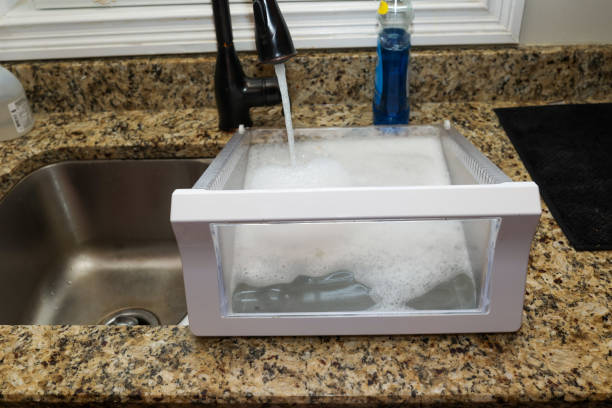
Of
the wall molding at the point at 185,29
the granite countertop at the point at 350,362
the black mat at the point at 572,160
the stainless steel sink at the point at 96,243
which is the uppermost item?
the wall molding at the point at 185,29

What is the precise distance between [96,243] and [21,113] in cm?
33

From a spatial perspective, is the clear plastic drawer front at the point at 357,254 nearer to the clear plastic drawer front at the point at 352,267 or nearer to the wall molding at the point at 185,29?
the clear plastic drawer front at the point at 352,267

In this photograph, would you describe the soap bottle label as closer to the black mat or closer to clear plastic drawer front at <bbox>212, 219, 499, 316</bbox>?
clear plastic drawer front at <bbox>212, 219, 499, 316</bbox>

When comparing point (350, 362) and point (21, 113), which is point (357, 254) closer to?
point (350, 362)

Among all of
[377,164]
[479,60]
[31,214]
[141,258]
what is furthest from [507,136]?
[31,214]

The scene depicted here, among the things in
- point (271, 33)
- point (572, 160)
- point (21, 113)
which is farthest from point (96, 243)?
point (572, 160)

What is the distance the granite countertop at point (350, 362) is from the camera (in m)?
0.62

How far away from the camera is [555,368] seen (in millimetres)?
633

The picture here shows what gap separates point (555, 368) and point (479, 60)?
0.73 meters

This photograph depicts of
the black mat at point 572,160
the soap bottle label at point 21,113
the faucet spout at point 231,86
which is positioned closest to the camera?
the black mat at point 572,160

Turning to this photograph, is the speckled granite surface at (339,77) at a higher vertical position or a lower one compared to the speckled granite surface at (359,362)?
higher

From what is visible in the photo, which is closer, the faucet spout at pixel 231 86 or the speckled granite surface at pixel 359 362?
the speckled granite surface at pixel 359 362

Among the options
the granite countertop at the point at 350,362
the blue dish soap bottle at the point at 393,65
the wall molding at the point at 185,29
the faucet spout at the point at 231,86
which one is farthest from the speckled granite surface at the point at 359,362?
the faucet spout at the point at 231,86

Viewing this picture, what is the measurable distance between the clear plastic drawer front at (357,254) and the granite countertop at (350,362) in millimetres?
27
